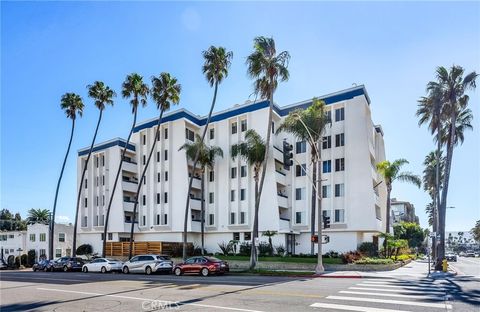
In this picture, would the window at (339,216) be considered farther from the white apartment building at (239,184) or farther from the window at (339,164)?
the window at (339,164)

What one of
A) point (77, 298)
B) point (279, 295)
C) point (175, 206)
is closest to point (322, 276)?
point (279, 295)

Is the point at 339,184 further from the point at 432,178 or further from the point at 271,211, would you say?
the point at 432,178

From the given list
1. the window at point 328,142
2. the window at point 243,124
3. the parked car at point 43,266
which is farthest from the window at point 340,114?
the parked car at point 43,266

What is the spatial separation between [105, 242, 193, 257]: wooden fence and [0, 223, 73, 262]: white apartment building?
16325 millimetres

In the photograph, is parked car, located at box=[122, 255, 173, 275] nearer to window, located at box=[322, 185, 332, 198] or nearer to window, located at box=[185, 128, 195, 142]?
window, located at box=[322, 185, 332, 198]

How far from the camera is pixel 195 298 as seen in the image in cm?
1488

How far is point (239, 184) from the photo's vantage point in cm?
4403

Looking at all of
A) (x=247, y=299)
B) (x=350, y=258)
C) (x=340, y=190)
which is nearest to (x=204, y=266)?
(x=350, y=258)

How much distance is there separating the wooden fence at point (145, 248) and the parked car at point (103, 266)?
8388 millimetres

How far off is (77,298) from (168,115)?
34.4 meters

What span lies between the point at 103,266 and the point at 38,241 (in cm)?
3063

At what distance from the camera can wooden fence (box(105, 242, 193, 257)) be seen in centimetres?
4284

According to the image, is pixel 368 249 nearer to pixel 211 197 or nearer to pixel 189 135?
pixel 211 197

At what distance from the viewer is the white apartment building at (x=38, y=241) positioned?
191 ft
